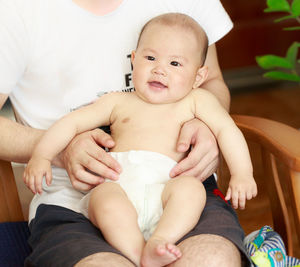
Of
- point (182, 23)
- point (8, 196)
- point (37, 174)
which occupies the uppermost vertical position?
point (182, 23)

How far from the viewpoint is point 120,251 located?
1.05 meters

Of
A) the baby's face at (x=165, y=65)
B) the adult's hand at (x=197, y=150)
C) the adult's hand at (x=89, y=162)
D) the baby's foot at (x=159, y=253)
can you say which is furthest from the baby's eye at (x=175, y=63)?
the baby's foot at (x=159, y=253)

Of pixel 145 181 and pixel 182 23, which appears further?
pixel 182 23

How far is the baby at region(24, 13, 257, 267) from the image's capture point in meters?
1.08

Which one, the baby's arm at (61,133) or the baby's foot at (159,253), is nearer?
the baby's foot at (159,253)

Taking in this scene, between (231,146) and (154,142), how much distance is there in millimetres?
188

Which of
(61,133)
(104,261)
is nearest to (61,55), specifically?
(61,133)

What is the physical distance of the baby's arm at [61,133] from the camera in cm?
121

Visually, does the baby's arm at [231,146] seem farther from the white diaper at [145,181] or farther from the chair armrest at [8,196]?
the chair armrest at [8,196]

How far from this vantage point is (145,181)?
1.19 metres

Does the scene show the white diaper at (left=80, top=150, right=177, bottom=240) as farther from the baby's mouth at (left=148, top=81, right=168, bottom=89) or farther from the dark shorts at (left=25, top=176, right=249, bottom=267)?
the baby's mouth at (left=148, top=81, right=168, bottom=89)

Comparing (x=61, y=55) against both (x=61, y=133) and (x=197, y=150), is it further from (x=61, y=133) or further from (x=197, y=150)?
→ (x=197, y=150)

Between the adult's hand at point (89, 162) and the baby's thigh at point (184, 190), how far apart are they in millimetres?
133

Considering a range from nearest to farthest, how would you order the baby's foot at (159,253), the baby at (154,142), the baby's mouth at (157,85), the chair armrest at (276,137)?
the baby's foot at (159,253) < the baby at (154,142) < the chair armrest at (276,137) < the baby's mouth at (157,85)
